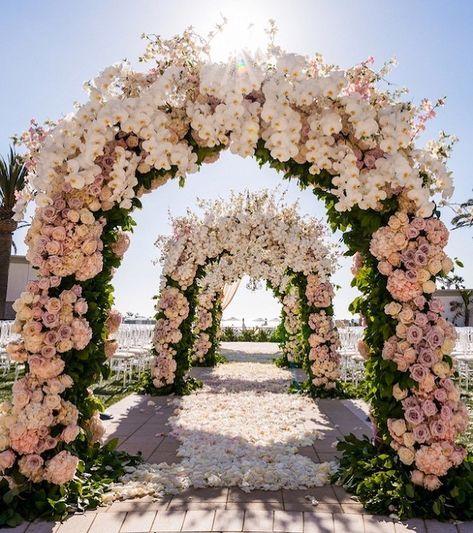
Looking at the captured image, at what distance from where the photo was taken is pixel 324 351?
7750mm

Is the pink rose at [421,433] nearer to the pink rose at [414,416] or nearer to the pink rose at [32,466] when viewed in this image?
the pink rose at [414,416]

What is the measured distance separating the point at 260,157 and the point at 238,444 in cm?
290

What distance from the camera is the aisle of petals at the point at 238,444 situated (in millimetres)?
3453

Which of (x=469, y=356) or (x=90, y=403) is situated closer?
(x=90, y=403)

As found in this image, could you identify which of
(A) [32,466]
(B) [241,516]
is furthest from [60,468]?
(B) [241,516]

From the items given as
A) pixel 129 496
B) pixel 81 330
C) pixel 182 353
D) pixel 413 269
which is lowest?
pixel 129 496

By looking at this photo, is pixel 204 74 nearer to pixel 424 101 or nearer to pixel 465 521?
pixel 424 101

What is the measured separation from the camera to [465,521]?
283 cm

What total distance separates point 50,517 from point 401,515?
7.30ft

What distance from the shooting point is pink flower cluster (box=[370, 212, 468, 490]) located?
3.05 m

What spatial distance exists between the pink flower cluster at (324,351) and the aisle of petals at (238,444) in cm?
54

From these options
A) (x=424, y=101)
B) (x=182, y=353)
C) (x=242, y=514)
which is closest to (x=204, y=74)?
(x=424, y=101)

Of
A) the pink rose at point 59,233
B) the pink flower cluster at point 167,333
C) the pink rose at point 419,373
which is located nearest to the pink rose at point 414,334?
the pink rose at point 419,373

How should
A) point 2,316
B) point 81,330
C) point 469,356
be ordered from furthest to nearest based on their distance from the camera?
point 2,316
point 469,356
point 81,330
